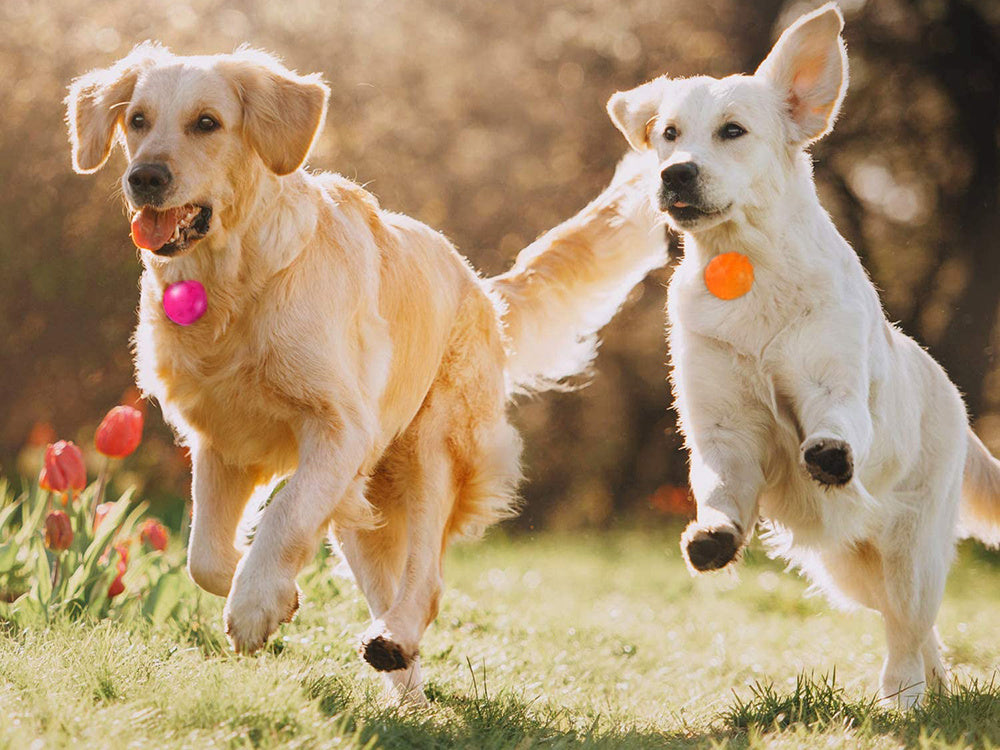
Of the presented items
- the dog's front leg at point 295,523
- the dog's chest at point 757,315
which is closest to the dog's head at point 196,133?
the dog's front leg at point 295,523

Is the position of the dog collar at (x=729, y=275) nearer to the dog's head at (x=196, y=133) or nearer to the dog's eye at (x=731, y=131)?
the dog's eye at (x=731, y=131)

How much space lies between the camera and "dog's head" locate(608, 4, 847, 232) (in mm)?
3742

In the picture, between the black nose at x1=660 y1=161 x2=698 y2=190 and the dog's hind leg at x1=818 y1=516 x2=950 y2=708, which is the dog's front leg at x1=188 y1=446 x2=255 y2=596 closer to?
the black nose at x1=660 y1=161 x2=698 y2=190

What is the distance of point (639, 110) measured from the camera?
4227 mm

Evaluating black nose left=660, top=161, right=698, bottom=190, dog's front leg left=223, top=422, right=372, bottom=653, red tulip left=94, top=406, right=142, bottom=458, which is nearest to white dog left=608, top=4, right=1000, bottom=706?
black nose left=660, top=161, right=698, bottom=190

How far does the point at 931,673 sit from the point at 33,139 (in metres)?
7.94

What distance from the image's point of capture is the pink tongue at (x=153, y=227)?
3.58 metres

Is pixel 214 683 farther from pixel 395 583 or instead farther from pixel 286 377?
pixel 395 583

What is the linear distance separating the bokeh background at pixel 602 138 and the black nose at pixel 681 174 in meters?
6.88

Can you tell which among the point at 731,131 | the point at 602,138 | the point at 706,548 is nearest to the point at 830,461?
the point at 706,548

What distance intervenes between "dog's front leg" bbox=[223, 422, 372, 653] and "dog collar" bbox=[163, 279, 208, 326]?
501mm

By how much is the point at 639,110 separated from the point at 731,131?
0.50 m

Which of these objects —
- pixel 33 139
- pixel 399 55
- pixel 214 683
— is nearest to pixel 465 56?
pixel 399 55

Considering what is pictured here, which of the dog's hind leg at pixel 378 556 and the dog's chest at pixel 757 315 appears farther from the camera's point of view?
the dog's hind leg at pixel 378 556
